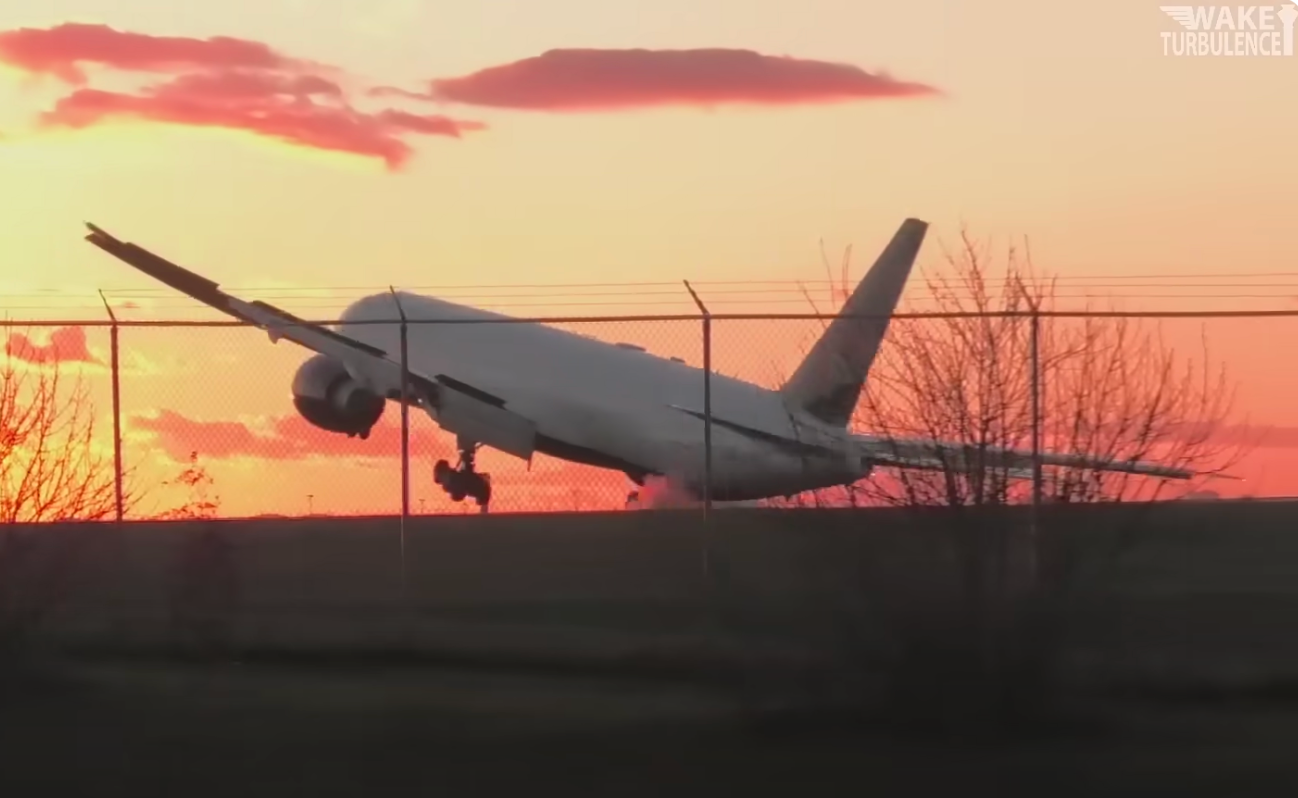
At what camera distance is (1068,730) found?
10.4 m

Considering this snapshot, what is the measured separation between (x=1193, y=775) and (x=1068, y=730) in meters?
1.17

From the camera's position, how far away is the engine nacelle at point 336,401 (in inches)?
1169

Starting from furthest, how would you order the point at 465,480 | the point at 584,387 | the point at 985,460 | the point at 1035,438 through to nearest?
the point at 584,387 → the point at 465,480 → the point at 1035,438 → the point at 985,460

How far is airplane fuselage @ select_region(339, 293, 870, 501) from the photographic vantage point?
31.0 metres

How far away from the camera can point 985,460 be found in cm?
1048

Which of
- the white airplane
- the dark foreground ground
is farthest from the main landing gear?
the dark foreground ground

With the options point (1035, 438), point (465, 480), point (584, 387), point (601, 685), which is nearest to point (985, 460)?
point (1035, 438)

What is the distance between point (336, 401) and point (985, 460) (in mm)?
20256

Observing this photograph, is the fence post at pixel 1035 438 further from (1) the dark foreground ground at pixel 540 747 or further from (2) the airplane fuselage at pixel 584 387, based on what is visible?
(2) the airplane fuselage at pixel 584 387

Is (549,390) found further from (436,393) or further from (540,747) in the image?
(540,747)

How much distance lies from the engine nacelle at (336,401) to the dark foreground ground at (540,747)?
17.1 metres

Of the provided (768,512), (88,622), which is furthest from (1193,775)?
(88,622)

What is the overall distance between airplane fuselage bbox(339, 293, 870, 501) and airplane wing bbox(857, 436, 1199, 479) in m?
17.9

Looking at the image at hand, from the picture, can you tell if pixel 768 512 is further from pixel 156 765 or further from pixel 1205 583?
pixel 1205 583
